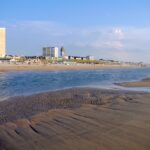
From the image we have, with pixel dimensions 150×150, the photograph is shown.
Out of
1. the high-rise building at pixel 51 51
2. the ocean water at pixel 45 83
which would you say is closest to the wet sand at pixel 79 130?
the ocean water at pixel 45 83

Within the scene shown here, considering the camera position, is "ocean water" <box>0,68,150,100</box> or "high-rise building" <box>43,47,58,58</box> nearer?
"ocean water" <box>0,68,150,100</box>

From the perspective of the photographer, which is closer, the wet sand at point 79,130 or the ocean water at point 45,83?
the wet sand at point 79,130

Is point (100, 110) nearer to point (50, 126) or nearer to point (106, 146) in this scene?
point (50, 126)

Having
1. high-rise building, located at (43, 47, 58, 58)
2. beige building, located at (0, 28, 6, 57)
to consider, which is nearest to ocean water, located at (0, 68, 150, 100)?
beige building, located at (0, 28, 6, 57)

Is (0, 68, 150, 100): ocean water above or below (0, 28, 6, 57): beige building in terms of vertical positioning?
below

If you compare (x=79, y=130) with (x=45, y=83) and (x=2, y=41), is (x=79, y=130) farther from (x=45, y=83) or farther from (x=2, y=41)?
(x=2, y=41)

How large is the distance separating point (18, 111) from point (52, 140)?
6.31m

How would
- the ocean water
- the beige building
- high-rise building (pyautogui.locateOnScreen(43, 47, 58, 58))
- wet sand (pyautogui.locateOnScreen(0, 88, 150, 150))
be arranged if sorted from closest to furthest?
1. wet sand (pyautogui.locateOnScreen(0, 88, 150, 150))
2. the ocean water
3. the beige building
4. high-rise building (pyautogui.locateOnScreen(43, 47, 58, 58))

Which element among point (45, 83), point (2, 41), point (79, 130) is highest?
point (2, 41)

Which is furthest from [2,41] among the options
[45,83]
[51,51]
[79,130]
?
[79,130]

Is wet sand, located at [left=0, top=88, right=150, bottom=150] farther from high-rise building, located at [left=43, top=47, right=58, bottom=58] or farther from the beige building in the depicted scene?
high-rise building, located at [left=43, top=47, right=58, bottom=58]

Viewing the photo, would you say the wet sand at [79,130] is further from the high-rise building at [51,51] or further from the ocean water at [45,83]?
the high-rise building at [51,51]

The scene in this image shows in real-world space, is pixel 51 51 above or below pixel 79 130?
above

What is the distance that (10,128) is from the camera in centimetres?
1079
